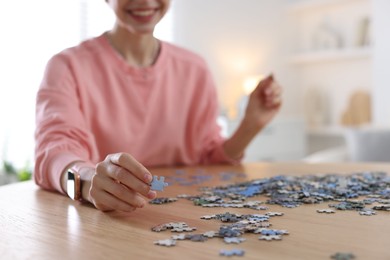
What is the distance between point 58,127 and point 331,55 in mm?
4346

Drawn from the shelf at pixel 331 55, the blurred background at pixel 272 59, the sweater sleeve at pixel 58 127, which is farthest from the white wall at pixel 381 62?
the sweater sleeve at pixel 58 127

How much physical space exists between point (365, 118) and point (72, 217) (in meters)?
4.49

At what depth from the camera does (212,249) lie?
0.79m

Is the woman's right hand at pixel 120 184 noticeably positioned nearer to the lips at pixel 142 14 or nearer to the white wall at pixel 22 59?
the lips at pixel 142 14

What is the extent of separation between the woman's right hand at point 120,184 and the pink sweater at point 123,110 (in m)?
0.33

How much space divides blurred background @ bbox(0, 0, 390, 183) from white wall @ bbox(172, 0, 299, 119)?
1 cm

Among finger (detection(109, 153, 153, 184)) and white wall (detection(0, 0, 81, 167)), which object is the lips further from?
white wall (detection(0, 0, 81, 167))

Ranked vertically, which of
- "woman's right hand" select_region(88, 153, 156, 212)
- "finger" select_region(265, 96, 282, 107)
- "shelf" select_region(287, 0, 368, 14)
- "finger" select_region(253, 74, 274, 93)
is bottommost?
"woman's right hand" select_region(88, 153, 156, 212)

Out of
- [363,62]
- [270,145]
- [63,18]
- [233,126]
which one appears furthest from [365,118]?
[63,18]

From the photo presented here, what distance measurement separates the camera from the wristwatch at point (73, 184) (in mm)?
1190

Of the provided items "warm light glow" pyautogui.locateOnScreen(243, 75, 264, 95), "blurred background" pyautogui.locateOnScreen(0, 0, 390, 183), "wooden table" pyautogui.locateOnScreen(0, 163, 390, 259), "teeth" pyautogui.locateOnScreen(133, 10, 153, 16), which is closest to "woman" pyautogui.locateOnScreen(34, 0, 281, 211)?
"teeth" pyautogui.locateOnScreen(133, 10, 153, 16)

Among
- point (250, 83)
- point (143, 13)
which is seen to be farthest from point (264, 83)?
point (250, 83)

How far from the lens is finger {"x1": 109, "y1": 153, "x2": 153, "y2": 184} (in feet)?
3.23

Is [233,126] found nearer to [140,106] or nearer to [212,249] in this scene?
[140,106]
